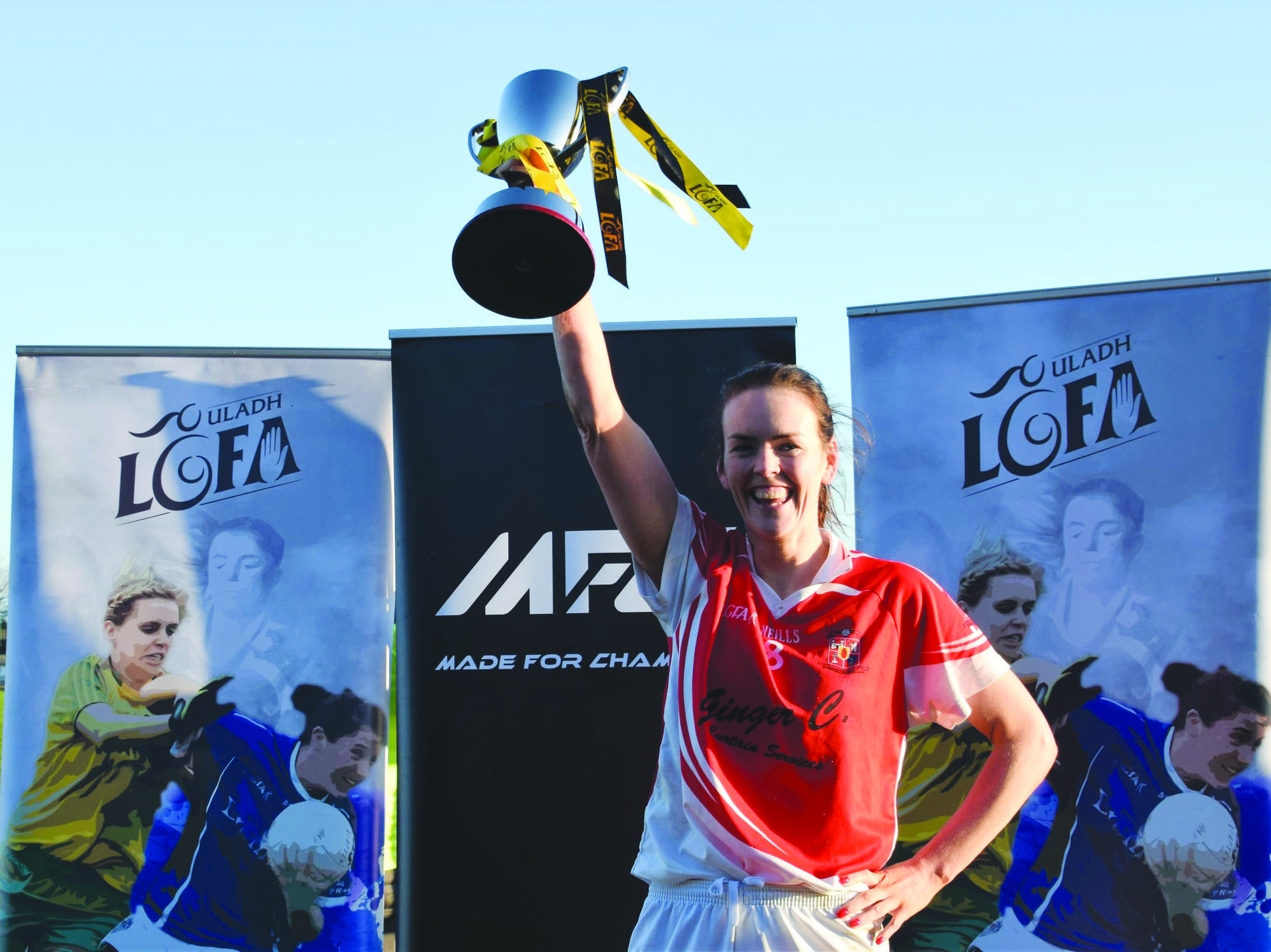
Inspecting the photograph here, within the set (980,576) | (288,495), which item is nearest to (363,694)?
(288,495)

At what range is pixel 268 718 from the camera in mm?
4195

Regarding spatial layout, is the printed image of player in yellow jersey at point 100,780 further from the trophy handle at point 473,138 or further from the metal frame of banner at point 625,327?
the trophy handle at point 473,138

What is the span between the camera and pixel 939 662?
214cm

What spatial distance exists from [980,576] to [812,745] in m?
2.39

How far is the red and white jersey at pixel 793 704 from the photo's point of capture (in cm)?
199

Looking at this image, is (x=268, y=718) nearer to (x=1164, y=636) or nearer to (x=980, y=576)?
(x=980, y=576)

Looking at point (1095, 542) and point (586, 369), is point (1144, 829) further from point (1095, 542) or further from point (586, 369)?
point (586, 369)

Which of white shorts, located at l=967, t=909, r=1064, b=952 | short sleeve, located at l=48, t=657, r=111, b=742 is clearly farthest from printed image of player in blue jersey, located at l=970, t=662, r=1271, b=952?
short sleeve, located at l=48, t=657, r=111, b=742

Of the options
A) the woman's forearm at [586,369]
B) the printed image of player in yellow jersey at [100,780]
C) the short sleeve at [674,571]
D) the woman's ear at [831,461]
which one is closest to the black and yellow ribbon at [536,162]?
the woman's forearm at [586,369]

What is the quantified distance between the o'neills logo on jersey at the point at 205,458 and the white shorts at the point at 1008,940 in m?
3.24

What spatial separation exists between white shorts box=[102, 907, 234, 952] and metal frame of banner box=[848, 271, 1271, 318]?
3.58m

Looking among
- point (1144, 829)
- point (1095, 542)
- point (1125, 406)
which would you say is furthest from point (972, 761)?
point (1125, 406)

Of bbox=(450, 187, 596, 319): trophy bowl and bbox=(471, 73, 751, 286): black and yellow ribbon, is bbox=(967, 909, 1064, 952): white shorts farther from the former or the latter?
bbox=(450, 187, 596, 319): trophy bowl

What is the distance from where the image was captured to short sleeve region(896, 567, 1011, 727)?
7.00ft
